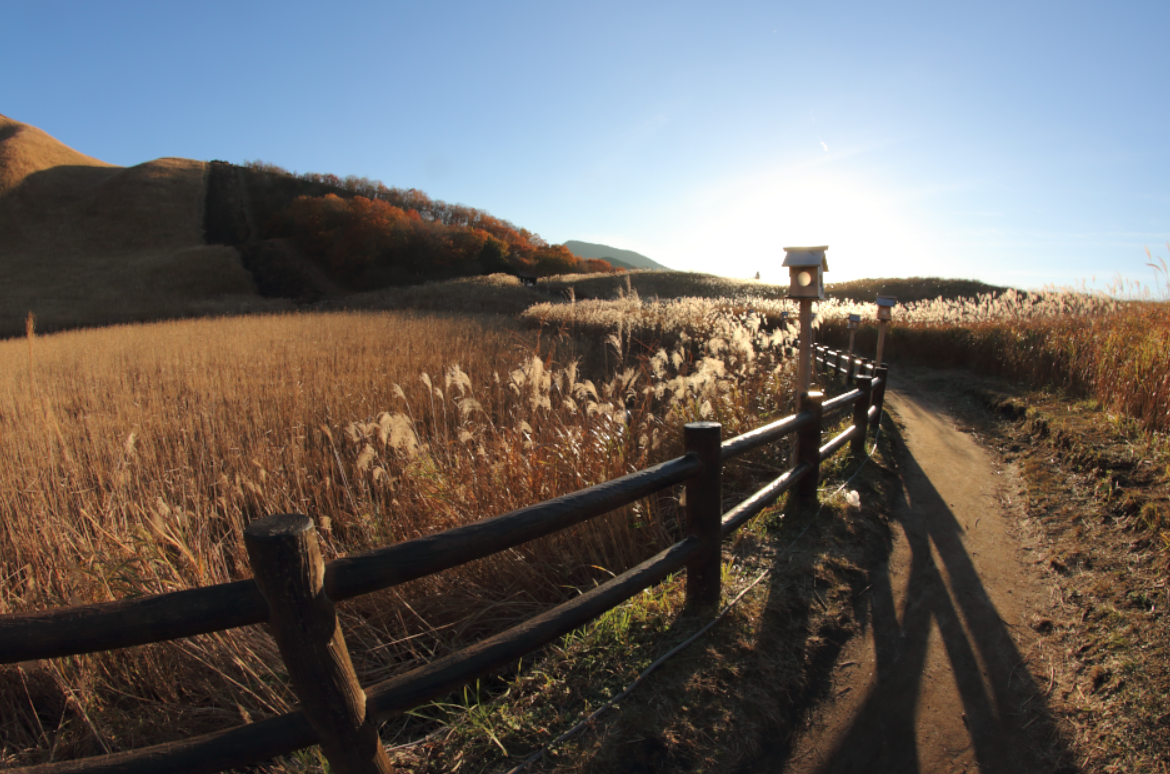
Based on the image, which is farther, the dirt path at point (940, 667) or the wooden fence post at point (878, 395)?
the wooden fence post at point (878, 395)

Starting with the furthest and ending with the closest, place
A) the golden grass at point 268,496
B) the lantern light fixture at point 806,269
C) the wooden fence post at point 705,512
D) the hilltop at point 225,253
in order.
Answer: the hilltop at point 225,253 < the lantern light fixture at point 806,269 < the wooden fence post at point 705,512 < the golden grass at point 268,496

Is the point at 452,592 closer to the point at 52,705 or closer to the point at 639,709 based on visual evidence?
the point at 639,709

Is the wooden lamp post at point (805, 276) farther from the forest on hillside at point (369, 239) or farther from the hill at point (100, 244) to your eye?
the forest on hillside at point (369, 239)

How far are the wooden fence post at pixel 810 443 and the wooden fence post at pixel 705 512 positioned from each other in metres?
1.65

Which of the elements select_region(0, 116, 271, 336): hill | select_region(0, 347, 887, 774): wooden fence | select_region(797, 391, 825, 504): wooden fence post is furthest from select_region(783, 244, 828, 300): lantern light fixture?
select_region(0, 116, 271, 336): hill

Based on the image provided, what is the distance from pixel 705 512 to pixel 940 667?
5.10 feet

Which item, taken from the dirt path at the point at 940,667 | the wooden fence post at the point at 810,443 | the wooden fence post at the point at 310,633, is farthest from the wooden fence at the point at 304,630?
the wooden fence post at the point at 810,443

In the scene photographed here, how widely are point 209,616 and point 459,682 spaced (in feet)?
2.84

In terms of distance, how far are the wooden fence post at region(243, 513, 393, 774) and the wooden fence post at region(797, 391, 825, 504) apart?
3685mm

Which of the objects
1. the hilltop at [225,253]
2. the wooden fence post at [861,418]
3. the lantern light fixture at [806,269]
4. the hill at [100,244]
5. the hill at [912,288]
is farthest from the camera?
the hill at [912,288]

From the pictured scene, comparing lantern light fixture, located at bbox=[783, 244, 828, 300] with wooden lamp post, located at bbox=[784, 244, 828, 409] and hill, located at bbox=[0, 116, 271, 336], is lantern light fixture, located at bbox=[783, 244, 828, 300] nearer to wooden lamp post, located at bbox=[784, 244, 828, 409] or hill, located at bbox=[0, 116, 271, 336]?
wooden lamp post, located at bbox=[784, 244, 828, 409]

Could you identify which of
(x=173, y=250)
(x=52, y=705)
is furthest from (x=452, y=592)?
(x=173, y=250)

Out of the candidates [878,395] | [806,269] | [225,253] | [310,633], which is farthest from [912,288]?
[225,253]

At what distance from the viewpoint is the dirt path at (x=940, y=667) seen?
2.36 metres
